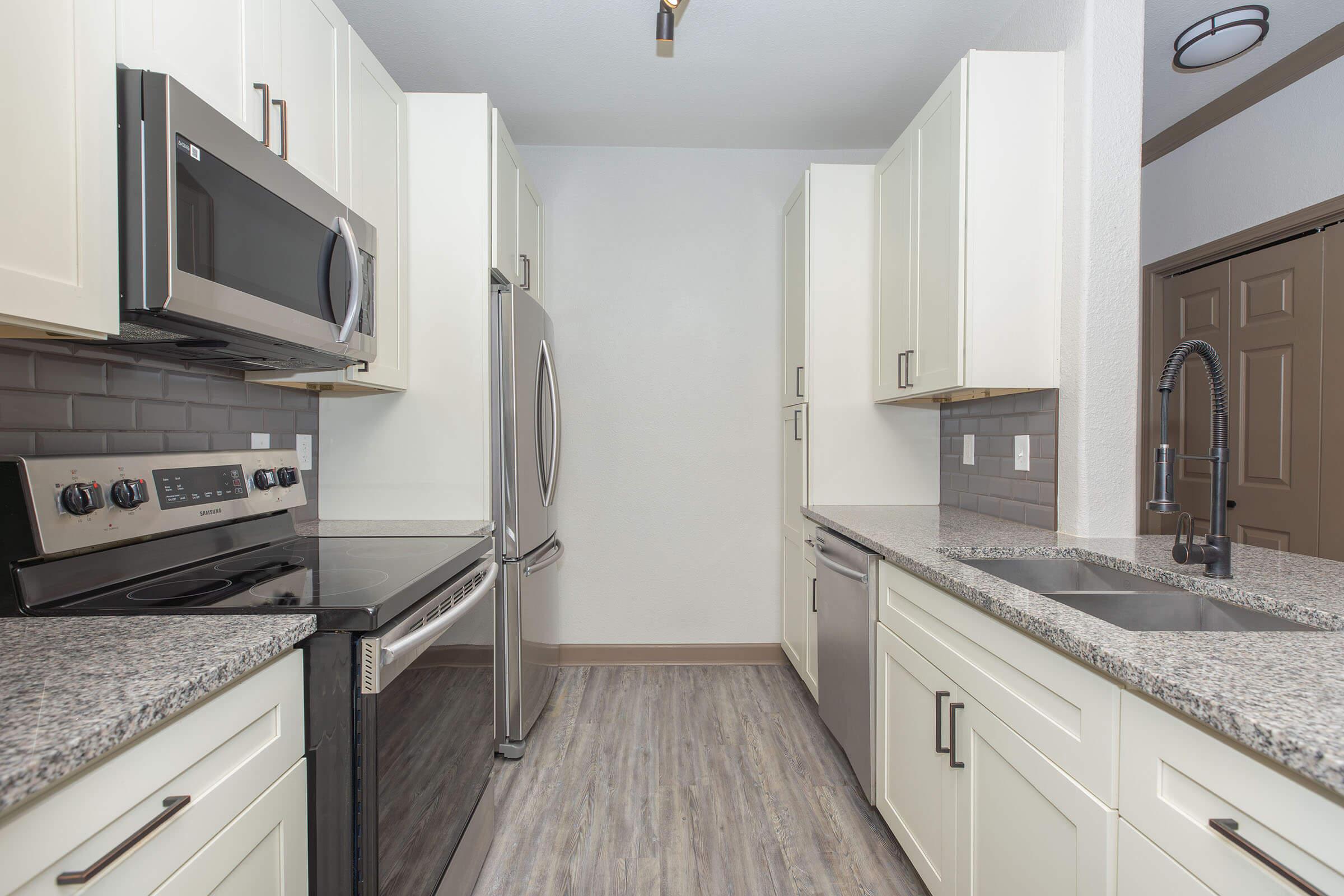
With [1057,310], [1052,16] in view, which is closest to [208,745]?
[1057,310]

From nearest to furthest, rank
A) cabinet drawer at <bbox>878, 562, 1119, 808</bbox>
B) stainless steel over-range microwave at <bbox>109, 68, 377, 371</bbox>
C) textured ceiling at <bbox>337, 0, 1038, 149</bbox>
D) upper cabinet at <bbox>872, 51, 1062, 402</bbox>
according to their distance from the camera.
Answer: cabinet drawer at <bbox>878, 562, 1119, 808</bbox>
stainless steel over-range microwave at <bbox>109, 68, 377, 371</bbox>
upper cabinet at <bbox>872, 51, 1062, 402</bbox>
textured ceiling at <bbox>337, 0, 1038, 149</bbox>

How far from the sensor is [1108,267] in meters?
1.83

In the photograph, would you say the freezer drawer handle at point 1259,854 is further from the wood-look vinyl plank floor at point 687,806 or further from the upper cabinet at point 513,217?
the upper cabinet at point 513,217

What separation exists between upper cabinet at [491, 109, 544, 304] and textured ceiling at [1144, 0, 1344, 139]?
2.19 metres

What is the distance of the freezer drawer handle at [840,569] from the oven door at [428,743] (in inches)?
42.4

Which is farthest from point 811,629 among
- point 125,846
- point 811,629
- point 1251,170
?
point 1251,170

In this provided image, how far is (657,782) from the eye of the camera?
219 centimetres

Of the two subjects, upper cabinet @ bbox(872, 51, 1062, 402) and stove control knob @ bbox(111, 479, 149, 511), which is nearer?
stove control knob @ bbox(111, 479, 149, 511)

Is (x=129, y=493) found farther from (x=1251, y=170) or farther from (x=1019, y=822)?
(x=1251, y=170)

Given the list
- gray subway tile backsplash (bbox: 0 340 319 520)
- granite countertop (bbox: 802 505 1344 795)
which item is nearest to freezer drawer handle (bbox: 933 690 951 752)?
granite countertop (bbox: 802 505 1344 795)

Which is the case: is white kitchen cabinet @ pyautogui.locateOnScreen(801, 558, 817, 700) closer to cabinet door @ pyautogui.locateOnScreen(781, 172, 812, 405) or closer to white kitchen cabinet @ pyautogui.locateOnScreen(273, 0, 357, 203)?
cabinet door @ pyautogui.locateOnScreen(781, 172, 812, 405)

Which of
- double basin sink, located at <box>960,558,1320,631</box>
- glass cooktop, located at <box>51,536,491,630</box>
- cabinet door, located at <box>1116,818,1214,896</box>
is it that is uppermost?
glass cooktop, located at <box>51,536,491,630</box>

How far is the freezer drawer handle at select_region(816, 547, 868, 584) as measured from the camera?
1.91 m

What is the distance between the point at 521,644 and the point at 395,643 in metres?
1.29
